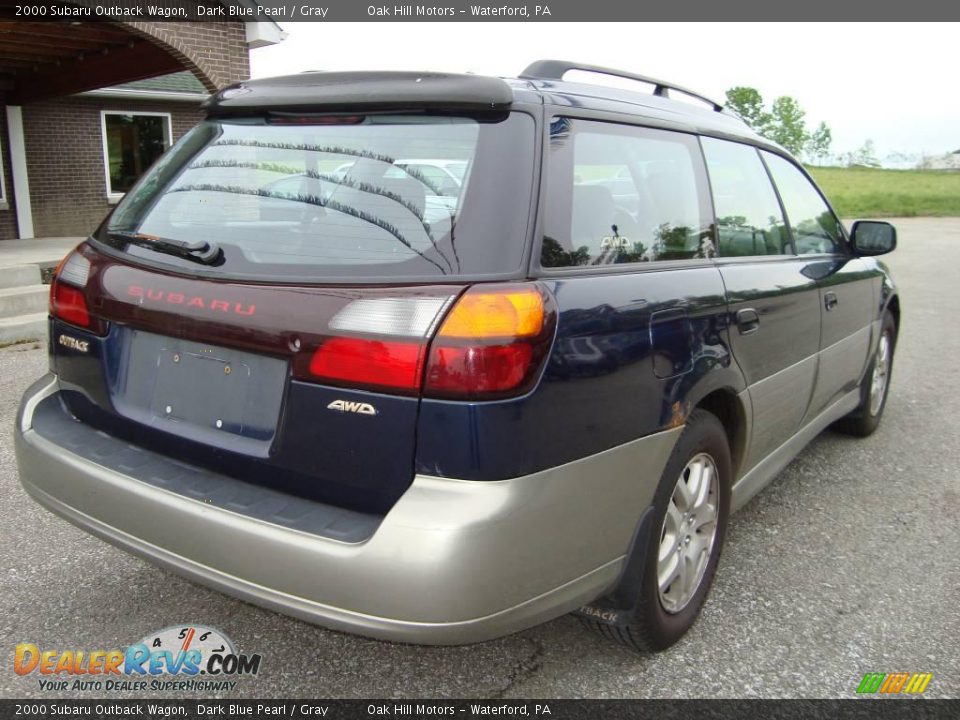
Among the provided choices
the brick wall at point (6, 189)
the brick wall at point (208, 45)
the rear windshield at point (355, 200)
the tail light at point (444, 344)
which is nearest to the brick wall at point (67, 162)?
the brick wall at point (6, 189)

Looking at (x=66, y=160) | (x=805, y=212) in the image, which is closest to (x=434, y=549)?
(x=805, y=212)

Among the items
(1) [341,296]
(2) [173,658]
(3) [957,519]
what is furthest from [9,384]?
(3) [957,519]

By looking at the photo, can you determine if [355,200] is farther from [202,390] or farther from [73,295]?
[73,295]

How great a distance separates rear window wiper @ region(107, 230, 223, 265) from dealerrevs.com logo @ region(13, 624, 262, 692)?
4.15 ft

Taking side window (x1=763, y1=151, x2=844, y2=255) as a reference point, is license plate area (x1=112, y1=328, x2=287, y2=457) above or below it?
below

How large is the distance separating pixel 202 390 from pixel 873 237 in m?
3.37

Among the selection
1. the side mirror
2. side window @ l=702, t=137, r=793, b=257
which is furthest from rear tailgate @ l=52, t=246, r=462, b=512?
the side mirror

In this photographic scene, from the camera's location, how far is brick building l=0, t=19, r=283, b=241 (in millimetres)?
11273

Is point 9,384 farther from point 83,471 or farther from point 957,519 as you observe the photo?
point 957,519

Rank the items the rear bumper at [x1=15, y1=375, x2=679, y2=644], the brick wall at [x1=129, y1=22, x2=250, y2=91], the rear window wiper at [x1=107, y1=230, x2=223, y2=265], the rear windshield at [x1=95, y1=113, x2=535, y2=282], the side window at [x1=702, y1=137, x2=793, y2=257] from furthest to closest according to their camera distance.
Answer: the brick wall at [x1=129, y1=22, x2=250, y2=91]
the side window at [x1=702, y1=137, x2=793, y2=257]
the rear window wiper at [x1=107, y1=230, x2=223, y2=265]
the rear windshield at [x1=95, y1=113, x2=535, y2=282]
the rear bumper at [x1=15, y1=375, x2=679, y2=644]

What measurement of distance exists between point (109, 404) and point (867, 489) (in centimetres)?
352

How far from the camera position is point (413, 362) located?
1.95 meters

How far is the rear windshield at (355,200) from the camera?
6.83ft

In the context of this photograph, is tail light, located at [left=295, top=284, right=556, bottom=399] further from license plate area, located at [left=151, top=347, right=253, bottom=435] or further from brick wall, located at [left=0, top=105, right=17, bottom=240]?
brick wall, located at [left=0, top=105, right=17, bottom=240]
